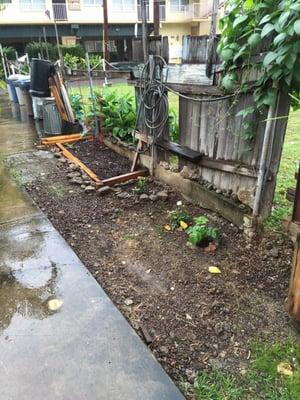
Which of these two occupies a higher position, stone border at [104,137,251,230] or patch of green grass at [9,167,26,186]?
stone border at [104,137,251,230]

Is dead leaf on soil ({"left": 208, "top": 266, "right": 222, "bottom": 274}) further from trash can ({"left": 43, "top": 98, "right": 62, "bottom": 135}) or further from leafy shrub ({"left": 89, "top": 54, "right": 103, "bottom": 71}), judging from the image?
leafy shrub ({"left": 89, "top": 54, "right": 103, "bottom": 71})

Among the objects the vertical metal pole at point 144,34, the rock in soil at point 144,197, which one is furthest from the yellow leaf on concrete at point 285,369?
the vertical metal pole at point 144,34

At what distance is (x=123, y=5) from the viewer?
83.5ft

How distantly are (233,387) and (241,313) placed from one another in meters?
0.59

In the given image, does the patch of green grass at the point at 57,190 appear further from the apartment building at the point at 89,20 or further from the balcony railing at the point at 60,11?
the balcony railing at the point at 60,11

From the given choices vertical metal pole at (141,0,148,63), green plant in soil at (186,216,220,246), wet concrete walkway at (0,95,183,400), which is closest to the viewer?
wet concrete walkway at (0,95,183,400)

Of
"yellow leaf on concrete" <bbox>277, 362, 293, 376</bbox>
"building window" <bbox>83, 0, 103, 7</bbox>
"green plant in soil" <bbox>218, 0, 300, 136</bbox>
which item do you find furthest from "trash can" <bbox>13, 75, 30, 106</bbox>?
"building window" <bbox>83, 0, 103, 7</bbox>

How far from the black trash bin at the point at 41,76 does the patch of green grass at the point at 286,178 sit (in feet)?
16.8

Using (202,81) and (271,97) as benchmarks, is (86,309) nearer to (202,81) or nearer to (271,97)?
(271,97)

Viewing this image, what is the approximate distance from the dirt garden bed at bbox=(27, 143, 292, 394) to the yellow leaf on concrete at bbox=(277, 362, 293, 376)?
0.19 metres

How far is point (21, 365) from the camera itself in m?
1.87

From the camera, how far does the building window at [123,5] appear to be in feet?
82.7

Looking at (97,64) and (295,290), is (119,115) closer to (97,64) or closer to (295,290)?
(295,290)

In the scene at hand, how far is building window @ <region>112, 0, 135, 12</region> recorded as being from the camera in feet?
82.7
